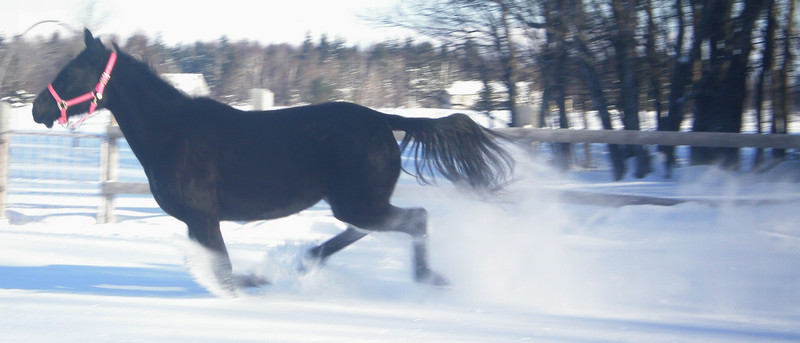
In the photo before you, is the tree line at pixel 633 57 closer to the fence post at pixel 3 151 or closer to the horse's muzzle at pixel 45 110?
the fence post at pixel 3 151

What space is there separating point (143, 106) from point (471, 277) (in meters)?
2.22

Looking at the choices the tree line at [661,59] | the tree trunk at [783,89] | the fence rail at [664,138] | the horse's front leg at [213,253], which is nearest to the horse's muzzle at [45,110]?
the horse's front leg at [213,253]

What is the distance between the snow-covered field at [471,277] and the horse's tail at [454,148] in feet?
0.59

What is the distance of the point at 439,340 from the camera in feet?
9.56

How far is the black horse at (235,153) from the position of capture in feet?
12.1

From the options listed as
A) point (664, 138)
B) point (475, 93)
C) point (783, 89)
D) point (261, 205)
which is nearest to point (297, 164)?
point (261, 205)

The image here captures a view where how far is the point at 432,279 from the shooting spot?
3889 millimetres

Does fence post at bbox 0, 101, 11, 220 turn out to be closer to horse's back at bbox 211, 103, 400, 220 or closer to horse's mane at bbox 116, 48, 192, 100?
horse's mane at bbox 116, 48, 192, 100

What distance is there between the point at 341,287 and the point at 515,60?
16.5ft

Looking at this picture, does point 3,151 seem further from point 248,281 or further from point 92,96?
point 248,281

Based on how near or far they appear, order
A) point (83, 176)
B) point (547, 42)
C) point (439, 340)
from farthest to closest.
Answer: point (83, 176)
point (547, 42)
point (439, 340)

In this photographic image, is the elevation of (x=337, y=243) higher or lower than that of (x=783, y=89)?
lower

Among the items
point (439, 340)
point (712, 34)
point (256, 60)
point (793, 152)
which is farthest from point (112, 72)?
point (256, 60)

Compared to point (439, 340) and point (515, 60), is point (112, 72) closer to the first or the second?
point (439, 340)
